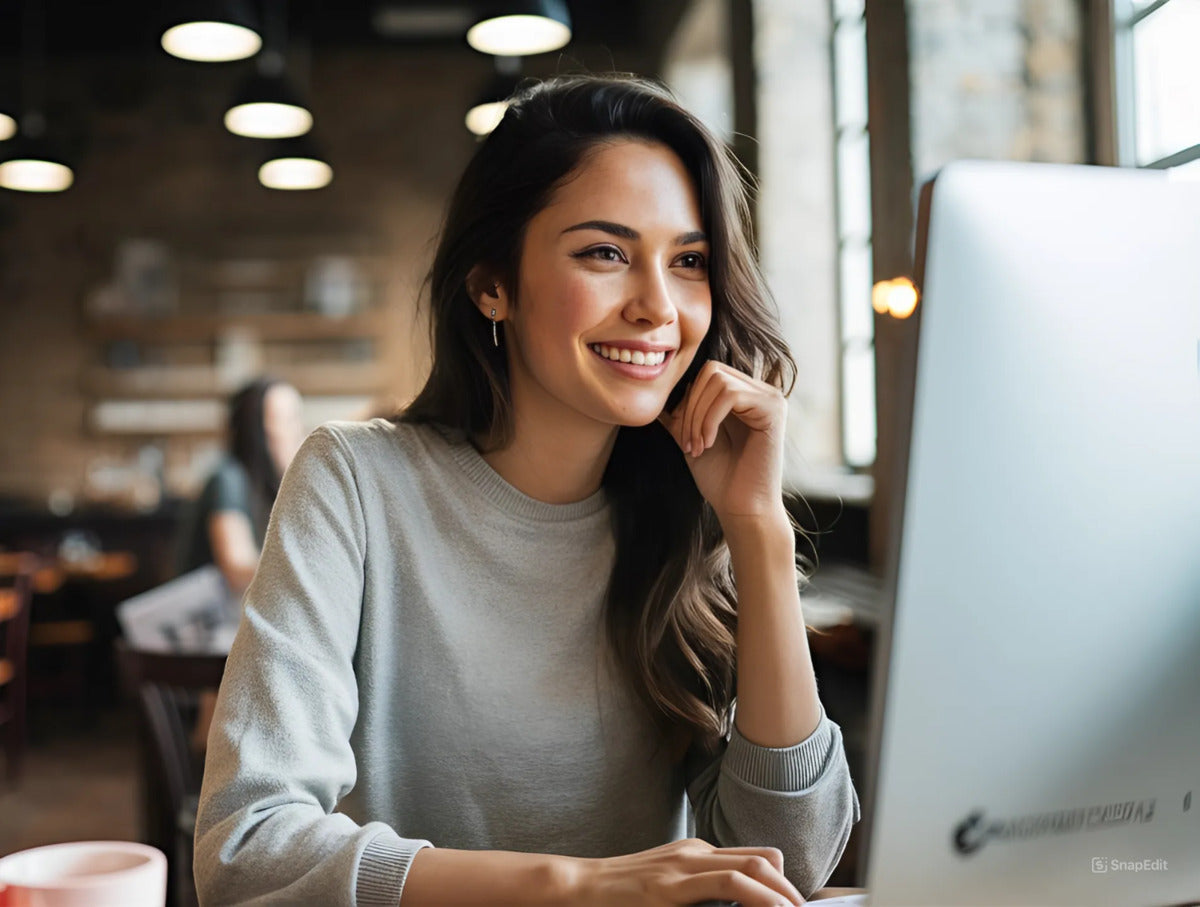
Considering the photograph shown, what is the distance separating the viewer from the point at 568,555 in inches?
51.2

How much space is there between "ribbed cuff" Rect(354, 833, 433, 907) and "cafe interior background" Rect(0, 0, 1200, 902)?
1.29 metres

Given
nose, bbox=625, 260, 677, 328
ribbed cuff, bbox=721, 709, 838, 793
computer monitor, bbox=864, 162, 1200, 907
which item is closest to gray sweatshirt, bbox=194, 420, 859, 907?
ribbed cuff, bbox=721, 709, 838, 793

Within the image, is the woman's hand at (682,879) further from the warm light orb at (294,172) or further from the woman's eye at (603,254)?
the warm light orb at (294,172)

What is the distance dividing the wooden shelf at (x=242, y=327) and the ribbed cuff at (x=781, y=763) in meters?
6.84

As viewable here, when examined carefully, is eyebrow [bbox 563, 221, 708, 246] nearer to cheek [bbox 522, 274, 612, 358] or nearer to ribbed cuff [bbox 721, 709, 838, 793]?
cheek [bbox 522, 274, 612, 358]

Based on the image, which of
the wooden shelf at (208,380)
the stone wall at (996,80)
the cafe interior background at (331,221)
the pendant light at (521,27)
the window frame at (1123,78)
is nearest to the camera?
the window frame at (1123,78)

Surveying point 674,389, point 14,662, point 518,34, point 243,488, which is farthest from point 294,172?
point 674,389

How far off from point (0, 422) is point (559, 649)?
7.39 metres

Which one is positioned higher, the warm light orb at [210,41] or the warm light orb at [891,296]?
the warm light orb at [210,41]

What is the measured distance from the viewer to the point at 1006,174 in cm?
61

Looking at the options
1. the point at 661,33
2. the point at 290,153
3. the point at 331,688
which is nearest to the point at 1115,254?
the point at 331,688

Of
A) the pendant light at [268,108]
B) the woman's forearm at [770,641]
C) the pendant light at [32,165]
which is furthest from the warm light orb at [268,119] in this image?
the woman's forearm at [770,641]

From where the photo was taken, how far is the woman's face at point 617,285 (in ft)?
4.00

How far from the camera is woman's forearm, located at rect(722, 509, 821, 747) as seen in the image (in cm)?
112
